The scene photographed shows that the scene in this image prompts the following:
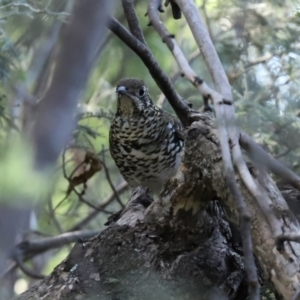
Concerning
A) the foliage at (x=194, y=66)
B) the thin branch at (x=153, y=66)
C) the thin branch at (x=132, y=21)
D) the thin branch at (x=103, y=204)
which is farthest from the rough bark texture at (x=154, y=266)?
the thin branch at (x=103, y=204)

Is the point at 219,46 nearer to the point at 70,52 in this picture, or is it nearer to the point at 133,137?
the point at 133,137

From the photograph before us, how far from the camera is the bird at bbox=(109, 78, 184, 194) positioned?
2.76 meters

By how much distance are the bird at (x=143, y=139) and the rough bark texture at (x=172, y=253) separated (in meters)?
0.56

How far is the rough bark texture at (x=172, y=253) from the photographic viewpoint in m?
1.96

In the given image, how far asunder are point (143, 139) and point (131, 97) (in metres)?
0.20

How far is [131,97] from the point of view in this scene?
281 cm

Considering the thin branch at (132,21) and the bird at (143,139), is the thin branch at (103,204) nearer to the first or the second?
the bird at (143,139)

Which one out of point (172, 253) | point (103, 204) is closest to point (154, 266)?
point (172, 253)

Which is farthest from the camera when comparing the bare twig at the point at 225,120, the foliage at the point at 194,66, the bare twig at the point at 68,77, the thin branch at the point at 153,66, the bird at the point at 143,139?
the bird at the point at 143,139

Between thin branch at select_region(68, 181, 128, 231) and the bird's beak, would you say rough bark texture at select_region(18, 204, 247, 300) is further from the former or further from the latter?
thin branch at select_region(68, 181, 128, 231)

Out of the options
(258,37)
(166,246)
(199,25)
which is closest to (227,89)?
(199,25)

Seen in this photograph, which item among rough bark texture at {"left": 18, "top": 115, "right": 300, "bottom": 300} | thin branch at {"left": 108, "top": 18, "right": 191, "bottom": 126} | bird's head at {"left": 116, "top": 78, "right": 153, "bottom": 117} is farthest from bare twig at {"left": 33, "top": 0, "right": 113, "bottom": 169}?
bird's head at {"left": 116, "top": 78, "right": 153, "bottom": 117}

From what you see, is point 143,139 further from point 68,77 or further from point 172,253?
point 68,77

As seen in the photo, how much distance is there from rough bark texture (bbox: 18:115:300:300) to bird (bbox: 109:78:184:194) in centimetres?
56
